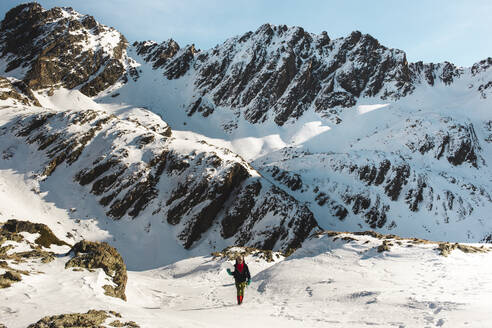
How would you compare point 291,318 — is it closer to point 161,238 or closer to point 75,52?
point 161,238

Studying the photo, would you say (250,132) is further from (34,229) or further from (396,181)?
(34,229)

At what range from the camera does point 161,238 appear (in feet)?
131

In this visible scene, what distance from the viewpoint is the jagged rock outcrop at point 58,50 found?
9468 cm

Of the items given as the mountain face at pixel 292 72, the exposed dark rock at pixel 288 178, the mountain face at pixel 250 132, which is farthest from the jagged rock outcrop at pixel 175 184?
the mountain face at pixel 292 72

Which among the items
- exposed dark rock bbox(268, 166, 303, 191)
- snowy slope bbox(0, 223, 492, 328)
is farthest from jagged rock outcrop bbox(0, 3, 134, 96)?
snowy slope bbox(0, 223, 492, 328)

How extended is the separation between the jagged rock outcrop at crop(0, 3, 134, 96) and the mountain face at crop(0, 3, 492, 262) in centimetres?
60

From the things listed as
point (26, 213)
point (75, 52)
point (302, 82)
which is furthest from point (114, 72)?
point (26, 213)

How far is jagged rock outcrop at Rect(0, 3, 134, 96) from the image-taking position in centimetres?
9468

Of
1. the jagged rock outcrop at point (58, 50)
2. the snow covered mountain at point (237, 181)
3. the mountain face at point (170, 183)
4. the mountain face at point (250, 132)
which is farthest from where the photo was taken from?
the jagged rock outcrop at point (58, 50)

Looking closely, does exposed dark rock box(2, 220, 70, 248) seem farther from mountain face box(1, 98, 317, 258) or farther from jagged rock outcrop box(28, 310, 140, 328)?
jagged rock outcrop box(28, 310, 140, 328)

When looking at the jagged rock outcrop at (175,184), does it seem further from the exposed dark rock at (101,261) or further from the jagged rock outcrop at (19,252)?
the exposed dark rock at (101,261)

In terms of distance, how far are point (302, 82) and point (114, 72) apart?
79.8 meters

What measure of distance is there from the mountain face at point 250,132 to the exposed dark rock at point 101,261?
970 inches

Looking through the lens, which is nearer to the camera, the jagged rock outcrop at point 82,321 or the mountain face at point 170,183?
the jagged rock outcrop at point 82,321
